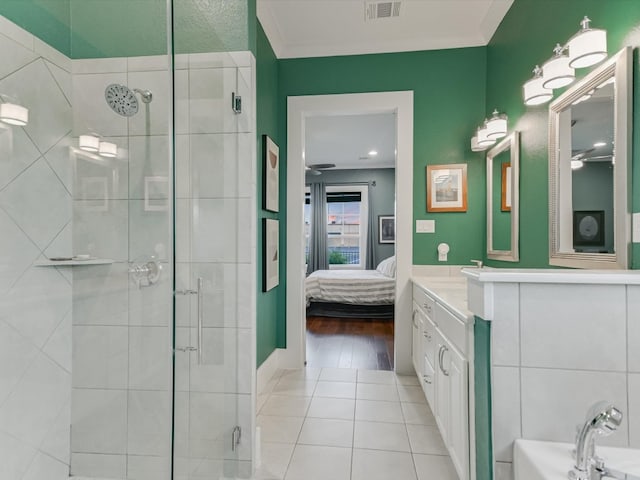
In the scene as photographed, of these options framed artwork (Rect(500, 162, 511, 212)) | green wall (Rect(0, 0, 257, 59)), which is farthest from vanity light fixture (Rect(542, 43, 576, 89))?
green wall (Rect(0, 0, 257, 59))

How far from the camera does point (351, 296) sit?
16.0 feet

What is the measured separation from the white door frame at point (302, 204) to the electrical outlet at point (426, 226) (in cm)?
8

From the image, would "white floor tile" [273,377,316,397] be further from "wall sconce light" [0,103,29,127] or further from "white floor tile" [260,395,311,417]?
"wall sconce light" [0,103,29,127]

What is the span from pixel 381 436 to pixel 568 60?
216 cm

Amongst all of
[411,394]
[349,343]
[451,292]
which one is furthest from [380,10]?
[349,343]

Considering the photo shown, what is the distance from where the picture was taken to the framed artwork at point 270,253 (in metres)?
2.56

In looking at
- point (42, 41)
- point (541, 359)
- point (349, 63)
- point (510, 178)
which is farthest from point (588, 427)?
point (349, 63)

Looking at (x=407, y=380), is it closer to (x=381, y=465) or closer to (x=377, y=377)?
(x=377, y=377)

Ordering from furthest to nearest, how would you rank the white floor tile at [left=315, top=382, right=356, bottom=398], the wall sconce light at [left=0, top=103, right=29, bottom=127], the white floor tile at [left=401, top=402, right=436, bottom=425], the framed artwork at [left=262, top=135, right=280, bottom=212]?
1. the framed artwork at [left=262, top=135, right=280, bottom=212]
2. the white floor tile at [left=315, top=382, right=356, bottom=398]
3. the white floor tile at [left=401, top=402, right=436, bottom=425]
4. the wall sconce light at [left=0, top=103, right=29, bottom=127]

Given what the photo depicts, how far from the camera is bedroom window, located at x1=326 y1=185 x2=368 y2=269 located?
702 centimetres

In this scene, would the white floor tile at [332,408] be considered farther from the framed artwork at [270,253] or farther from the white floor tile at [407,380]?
the framed artwork at [270,253]

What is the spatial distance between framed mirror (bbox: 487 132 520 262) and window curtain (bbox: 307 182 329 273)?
14.7 ft

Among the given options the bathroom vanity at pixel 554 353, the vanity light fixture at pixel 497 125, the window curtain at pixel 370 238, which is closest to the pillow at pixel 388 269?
the window curtain at pixel 370 238

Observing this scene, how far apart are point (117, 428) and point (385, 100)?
291cm
